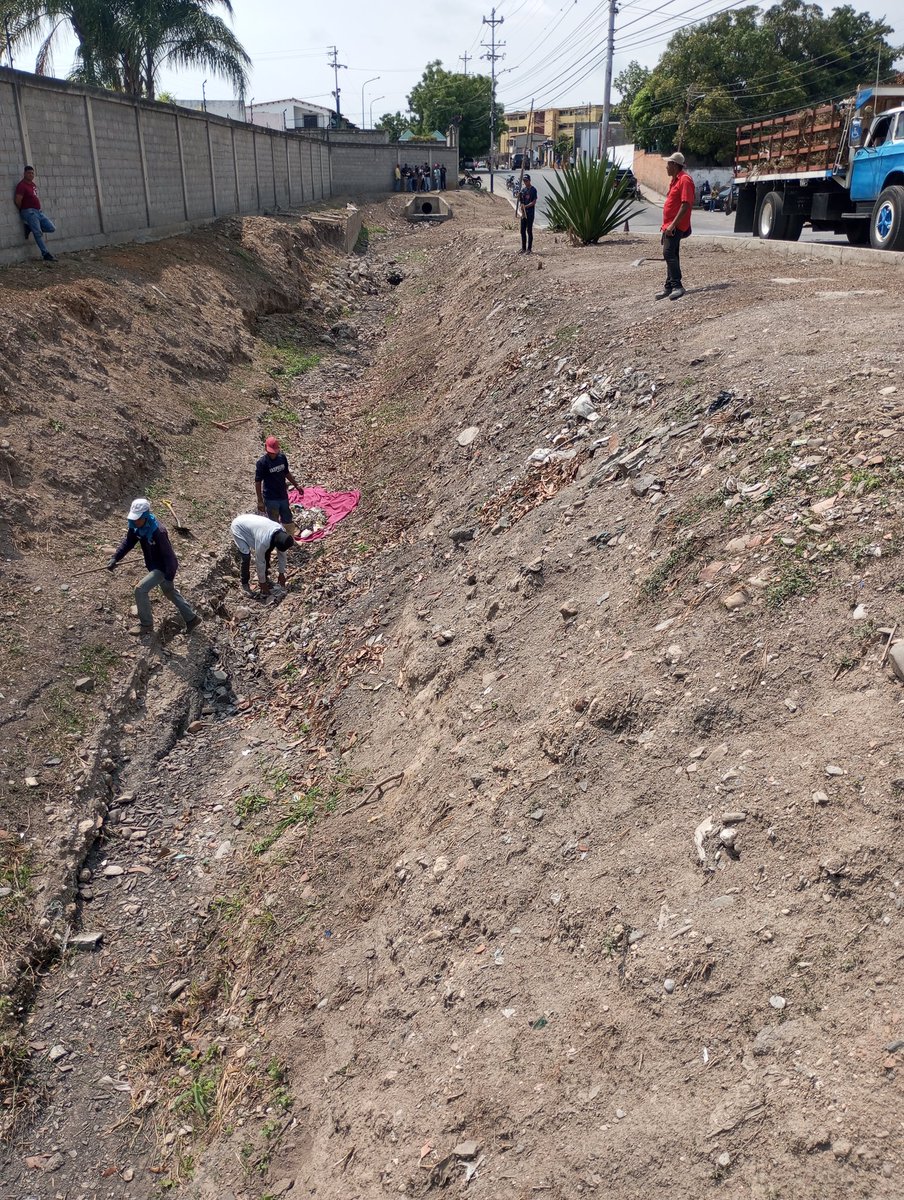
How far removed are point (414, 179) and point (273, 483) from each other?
4718 centimetres

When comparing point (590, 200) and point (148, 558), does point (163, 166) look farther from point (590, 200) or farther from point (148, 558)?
point (148, 558)

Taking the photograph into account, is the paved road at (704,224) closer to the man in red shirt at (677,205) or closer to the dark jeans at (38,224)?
the man in red shirt at (677,205)

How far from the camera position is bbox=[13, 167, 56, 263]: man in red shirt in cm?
1279

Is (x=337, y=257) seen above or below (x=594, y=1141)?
above

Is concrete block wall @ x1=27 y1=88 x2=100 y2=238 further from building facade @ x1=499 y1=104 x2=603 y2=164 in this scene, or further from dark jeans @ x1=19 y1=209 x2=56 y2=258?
building facade @ x1=499 y1=104 x2=603 y2=164

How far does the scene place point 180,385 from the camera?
43.6ft

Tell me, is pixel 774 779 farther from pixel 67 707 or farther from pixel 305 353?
pixel 305 353

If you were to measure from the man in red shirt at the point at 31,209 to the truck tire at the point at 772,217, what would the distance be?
12461 mm

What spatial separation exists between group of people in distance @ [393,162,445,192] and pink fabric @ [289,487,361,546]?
144ft

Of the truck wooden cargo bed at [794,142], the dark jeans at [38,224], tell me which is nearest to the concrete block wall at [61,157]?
the dark jeans at [38,224]

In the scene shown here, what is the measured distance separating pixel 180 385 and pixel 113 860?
342 inches

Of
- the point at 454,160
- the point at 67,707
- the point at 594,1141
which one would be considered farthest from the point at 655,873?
the point at 454,160

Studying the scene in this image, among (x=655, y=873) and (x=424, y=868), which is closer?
(x=655, y=873)

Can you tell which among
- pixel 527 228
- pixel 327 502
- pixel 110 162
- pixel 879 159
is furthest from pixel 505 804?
pixel 110 162
